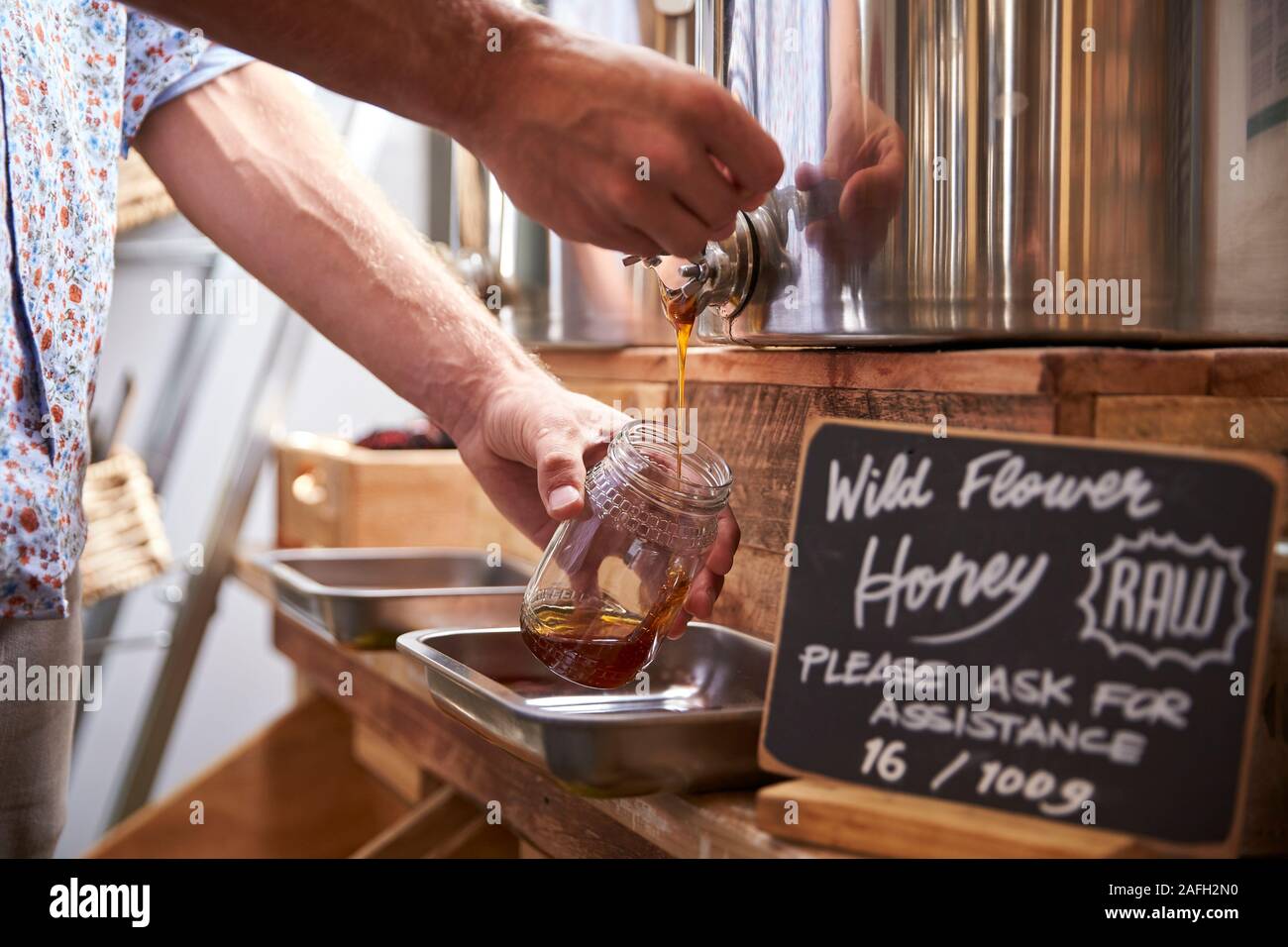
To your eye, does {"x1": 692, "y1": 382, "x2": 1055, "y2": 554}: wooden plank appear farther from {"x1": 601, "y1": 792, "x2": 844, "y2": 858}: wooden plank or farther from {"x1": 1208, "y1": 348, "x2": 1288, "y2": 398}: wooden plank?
{"x1": 601, "y1": 792, "x2": 844, "y2": 858}: wooden plank

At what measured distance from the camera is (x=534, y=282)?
1.37 metres

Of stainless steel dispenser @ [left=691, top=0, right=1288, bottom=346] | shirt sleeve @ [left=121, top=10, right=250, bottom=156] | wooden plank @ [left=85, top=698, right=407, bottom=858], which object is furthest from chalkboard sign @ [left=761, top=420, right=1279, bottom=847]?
wooden plank @ [left=85, top=698, right=407, bottom=858]

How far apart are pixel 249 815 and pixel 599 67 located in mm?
1607

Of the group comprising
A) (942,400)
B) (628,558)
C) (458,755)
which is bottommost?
(458,755)

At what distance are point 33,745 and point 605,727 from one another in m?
0.61

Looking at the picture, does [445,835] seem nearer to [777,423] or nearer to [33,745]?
[33,745]

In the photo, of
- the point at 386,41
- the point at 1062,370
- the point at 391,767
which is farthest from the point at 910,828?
the point at 391,767

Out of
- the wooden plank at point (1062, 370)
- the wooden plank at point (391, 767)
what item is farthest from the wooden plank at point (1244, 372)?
the wooden plank at point (391, 767)

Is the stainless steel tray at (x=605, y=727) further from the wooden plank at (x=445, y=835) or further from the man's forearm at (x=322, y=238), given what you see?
the wooden plank at (x=445, y=835)

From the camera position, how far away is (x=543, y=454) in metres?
0.89

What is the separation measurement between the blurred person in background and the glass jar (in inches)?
1.3

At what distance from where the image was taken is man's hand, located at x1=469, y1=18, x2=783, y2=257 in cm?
63

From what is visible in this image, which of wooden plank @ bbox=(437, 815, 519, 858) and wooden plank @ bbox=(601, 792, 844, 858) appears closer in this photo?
wooden plank @ bbox=(601, 792, 844, 858)
